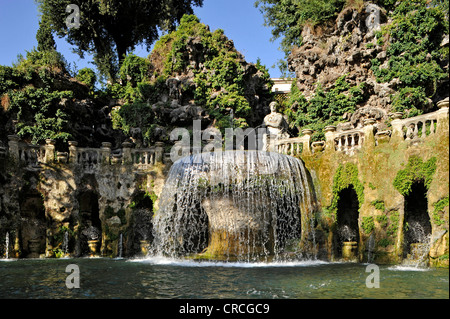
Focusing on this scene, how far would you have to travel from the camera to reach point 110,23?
29.3 m

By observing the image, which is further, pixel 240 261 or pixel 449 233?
pixel 240 261

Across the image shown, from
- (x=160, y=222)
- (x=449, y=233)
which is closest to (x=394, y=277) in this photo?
(x=449, y=233)

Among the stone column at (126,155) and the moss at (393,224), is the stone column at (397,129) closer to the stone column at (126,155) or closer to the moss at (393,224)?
the moss at (393,224)

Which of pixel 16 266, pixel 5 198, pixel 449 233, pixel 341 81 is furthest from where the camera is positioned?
pixel 341 81

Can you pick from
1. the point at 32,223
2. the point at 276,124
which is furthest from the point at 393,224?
the point at 32,223

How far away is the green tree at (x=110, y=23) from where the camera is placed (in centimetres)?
2763

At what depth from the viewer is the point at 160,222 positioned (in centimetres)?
1584

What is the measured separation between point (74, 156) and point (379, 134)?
12140 mm

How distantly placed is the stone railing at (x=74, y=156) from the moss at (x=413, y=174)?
9.61m

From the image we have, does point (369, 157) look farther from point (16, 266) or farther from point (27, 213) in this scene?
point (27, 213)

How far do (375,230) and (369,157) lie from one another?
254cm

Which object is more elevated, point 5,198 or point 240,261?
point 5,198

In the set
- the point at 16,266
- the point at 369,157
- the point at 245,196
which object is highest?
the point at 369,157

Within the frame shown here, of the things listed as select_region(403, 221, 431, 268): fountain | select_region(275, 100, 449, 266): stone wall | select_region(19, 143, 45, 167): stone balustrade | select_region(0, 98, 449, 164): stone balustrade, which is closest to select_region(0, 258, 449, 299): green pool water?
select_region(403, 221, 431, 268): fountain
